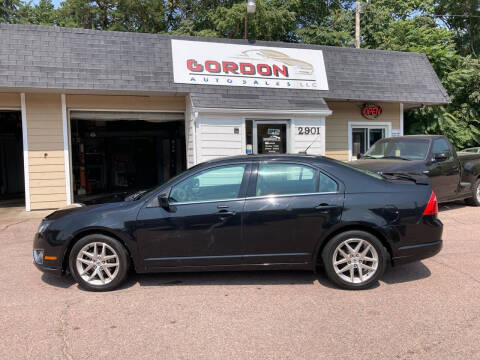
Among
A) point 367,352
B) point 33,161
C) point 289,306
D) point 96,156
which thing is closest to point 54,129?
point 33,161

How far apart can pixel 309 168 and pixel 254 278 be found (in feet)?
5.00

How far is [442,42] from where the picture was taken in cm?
1731

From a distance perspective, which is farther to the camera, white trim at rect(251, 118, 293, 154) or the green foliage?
the green foliage

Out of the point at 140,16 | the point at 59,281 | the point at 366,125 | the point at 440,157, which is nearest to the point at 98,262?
the point at 59,281

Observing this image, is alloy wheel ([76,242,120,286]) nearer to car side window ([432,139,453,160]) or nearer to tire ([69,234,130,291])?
tire ([69,234,130,291])

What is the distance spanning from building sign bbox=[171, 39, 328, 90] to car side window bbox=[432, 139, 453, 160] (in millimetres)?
3795

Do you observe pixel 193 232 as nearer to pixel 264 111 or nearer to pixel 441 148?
pixel 264 111

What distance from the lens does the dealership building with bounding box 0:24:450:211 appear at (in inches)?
372

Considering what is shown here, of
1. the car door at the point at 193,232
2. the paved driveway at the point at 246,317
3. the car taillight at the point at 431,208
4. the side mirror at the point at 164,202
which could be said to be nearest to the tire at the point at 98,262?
the paved driveway at the point at 246,317

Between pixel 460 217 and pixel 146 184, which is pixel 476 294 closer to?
pixel 460 217

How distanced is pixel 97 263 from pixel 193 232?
116cm

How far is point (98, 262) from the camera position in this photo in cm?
426

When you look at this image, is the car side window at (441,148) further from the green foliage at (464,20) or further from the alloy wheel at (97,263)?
the green foliage at (464,20)

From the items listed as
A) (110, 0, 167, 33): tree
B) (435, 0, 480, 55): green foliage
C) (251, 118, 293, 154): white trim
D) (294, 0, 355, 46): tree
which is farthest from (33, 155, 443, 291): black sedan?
(435, 0, 480, 55): green foliage
